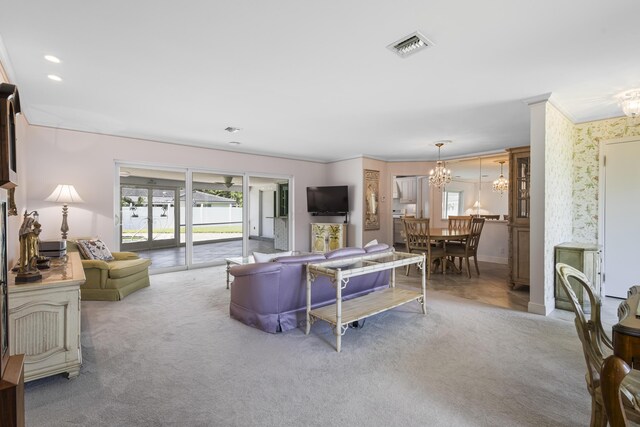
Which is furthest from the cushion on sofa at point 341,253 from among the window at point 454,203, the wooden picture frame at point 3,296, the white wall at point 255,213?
the window at point 454,203

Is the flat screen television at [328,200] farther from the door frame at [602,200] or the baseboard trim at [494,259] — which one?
the door frame at [602,200]

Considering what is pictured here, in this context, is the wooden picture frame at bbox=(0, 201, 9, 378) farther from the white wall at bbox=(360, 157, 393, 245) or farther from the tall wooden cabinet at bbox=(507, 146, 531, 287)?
the white wall at bbox=(360, 157, 393, 245)

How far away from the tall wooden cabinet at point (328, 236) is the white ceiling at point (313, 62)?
3.10 metres

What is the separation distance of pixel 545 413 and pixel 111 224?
5800 mm

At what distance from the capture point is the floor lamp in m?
4.36

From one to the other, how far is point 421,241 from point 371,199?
2.24m

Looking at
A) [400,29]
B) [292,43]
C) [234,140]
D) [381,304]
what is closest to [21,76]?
[292,43]

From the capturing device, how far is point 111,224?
5.11 meters

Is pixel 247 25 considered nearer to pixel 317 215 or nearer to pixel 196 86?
pixel 196 86

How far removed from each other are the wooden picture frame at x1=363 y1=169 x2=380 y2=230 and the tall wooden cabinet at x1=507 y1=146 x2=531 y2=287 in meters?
3.17

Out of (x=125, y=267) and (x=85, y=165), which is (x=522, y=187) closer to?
(x=125, y=267)

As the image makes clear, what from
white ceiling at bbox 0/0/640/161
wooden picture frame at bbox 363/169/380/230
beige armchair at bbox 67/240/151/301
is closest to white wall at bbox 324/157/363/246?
wooden picture frame at bbox 363/169/380/230

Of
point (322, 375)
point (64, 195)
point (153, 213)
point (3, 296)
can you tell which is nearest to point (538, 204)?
point (322, 375)

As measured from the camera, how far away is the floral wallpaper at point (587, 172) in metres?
4.12
